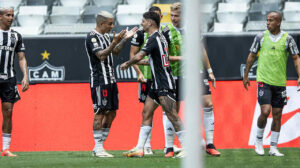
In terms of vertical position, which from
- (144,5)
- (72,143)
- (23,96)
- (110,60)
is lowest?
(72,143)

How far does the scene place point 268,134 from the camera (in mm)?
7941

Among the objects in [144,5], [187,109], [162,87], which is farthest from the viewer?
[144,5]

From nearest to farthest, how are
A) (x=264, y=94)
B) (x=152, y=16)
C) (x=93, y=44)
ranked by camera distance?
(x=152, y=16) → (x=93, y=44) → (x=264, y=94)

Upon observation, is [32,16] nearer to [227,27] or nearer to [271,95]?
[227,27]

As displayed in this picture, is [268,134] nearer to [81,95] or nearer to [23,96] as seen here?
[81,95]

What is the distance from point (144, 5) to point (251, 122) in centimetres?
428

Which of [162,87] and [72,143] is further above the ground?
[162,87]

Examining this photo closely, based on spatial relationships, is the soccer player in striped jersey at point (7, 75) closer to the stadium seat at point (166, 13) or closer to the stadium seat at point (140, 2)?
the stadium seat at point (166, 13)

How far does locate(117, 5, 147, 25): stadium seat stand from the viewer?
11180 mm

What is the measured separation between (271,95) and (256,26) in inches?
117

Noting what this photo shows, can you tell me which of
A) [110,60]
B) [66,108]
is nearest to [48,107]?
[66,108]

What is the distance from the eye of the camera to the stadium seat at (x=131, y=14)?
1118 cm

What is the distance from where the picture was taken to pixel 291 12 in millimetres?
9781

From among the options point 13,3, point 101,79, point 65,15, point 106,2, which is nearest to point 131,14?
point 106,2
